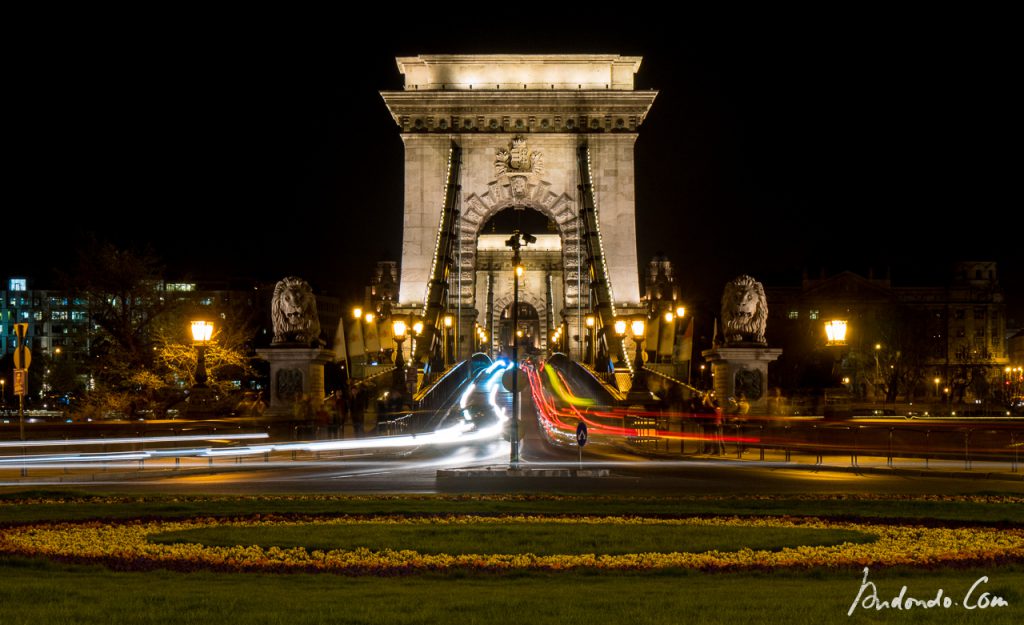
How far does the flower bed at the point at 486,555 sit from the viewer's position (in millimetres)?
12594

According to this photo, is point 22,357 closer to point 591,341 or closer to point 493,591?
point 493,591

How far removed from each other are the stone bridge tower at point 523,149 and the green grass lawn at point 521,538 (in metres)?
60.1

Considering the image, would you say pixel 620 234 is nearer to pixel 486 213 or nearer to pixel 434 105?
pixel 486 213

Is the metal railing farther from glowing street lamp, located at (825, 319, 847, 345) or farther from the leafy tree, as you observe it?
the leafy tree

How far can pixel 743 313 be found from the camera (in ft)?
142

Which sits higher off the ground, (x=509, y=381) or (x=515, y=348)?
(x=515, y=348)

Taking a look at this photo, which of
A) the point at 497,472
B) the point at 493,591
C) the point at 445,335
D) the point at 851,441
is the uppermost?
the point at 445,335

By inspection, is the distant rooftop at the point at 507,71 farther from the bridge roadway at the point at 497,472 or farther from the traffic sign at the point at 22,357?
the traffic sign at the point at 22,357

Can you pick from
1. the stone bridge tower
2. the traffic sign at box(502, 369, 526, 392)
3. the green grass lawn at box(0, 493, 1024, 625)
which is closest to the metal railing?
the green grass lawn at box(0, 493, 1024, 625)

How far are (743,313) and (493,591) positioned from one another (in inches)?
1311

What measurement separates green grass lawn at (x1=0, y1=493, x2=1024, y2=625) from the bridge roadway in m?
7.18

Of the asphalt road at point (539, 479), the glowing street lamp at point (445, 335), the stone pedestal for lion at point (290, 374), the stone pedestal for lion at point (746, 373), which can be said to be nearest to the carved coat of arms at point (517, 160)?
the glowing street lamp at point (445, 335)

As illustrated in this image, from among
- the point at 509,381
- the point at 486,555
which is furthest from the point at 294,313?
the point at 486,555

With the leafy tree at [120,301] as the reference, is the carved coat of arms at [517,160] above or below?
above
